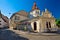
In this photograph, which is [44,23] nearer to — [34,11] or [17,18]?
[34,11]

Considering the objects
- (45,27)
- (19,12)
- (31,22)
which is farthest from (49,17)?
(19,12)

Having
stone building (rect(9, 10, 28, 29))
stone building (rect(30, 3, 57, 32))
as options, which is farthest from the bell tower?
stone building (rect(30, 3, 57, 32))

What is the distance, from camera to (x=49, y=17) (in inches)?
1073

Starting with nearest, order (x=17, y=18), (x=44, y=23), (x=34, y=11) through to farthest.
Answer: (x=44, y=23)
(x=17, y=18)
(x=34, y=11)

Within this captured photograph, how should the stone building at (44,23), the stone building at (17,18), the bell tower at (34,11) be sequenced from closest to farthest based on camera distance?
the stone building at (44,23) → the stone building at (17,18) → the bell tower at (34,11)

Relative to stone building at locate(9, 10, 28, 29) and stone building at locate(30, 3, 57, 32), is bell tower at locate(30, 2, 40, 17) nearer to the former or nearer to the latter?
stone building at locate(9, 10, 28, 29)

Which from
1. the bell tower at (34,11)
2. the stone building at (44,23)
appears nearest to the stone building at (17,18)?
the bell tower at (34,11)

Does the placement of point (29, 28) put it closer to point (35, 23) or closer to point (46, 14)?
point (35, 23)

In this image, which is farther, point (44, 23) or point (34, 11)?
point (34, 11)

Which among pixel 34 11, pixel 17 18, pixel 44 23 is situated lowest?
pixel 44 23

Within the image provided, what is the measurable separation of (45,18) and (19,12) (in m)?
16.2

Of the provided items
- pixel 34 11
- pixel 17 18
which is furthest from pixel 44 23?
pixel 17 18

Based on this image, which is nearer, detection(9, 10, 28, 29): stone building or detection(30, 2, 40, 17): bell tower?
detection(9, 10, 28, 29): stone building

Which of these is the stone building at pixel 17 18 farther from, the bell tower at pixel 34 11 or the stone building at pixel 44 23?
the stone building at pixel 44 23
